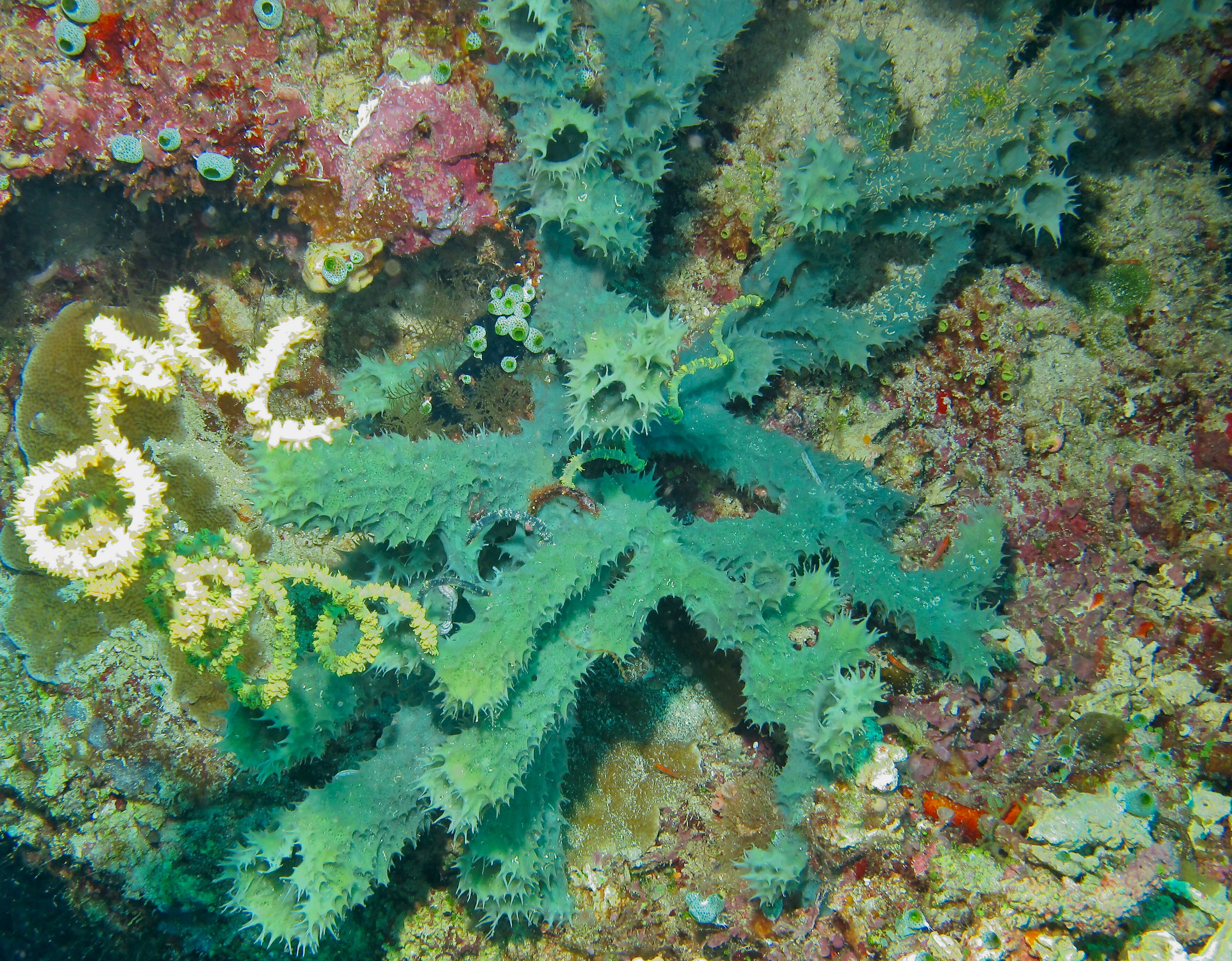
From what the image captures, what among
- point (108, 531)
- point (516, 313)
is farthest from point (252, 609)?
point (516, 313)

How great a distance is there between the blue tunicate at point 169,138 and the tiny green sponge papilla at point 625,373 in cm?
247

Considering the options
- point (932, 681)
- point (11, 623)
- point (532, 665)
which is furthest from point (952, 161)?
point (11, 623)

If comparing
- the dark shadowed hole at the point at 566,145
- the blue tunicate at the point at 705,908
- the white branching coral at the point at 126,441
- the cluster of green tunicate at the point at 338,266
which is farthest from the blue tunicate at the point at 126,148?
the blue tunicate at the point at 705,908

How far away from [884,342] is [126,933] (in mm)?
5511

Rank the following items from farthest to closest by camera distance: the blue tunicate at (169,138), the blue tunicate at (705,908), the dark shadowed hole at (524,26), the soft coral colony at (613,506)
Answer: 1. the blue tunicate at (705,908)
2. the blue tunicate at (169,138)
3. the dark shadowed hole at (524,26)
4. the soft coral colony at (613,506)

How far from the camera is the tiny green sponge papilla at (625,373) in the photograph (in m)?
2.40

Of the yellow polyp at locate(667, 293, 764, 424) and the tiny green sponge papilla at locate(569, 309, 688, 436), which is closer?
the tiny green sponge papilla at locate(569, 309, 688, 436)

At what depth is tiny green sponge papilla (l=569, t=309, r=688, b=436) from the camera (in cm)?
240

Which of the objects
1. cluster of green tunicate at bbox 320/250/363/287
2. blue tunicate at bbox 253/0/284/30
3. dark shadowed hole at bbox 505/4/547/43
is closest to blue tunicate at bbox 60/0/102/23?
blue tunicate at bbox 253/0/284/30

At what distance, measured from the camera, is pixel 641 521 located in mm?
3004

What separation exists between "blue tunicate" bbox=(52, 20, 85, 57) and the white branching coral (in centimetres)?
236

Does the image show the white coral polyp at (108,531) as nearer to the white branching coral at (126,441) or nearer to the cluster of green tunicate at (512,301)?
the white branching coral at (126,441)

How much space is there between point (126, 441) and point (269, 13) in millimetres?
2594

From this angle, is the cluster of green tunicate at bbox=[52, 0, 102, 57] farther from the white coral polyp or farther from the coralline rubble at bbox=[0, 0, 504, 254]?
the white coral polyp
